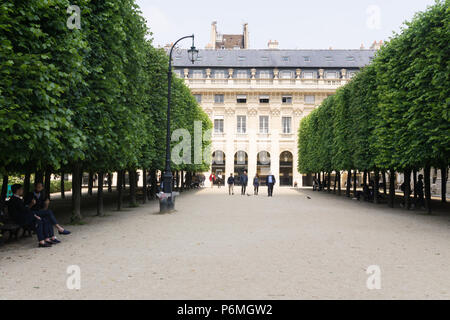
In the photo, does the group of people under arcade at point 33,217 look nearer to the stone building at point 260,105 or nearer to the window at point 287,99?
the stone building at point 260,105

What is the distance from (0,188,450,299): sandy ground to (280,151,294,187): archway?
4934cm

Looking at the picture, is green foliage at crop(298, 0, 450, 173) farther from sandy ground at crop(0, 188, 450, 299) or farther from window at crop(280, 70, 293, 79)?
window at crop(280, 70, 293, 79)

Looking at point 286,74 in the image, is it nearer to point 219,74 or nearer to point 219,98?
point 219,74

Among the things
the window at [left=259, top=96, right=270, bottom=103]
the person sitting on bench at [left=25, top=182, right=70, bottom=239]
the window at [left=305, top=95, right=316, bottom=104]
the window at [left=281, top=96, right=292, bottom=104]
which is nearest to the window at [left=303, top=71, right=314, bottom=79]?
the window at [left=305, top=95, right=316, bottom=104]

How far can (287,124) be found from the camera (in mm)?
63562

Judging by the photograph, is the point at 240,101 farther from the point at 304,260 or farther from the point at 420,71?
the point at 304,260

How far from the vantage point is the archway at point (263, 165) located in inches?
2491

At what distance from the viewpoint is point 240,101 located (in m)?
63.8

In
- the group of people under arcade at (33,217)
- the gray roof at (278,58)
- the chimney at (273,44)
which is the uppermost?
the chimney at (273,44)

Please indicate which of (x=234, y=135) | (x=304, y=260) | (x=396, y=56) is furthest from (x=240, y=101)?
(x=304, y=260)

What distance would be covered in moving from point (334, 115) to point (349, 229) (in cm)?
2140

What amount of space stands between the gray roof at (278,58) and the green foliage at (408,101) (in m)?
39.2

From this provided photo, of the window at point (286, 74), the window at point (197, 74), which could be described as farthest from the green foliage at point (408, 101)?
the window at point (197, 74)

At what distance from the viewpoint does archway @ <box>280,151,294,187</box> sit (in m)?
63.1
